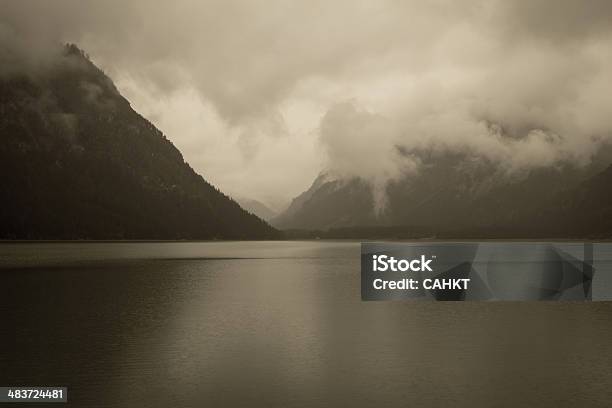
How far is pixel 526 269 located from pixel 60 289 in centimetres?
11185

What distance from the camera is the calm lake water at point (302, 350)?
3478cm

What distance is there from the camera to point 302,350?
157 feet

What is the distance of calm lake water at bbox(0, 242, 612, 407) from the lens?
34.8 m

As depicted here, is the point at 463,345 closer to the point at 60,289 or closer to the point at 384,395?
the point at 384,395

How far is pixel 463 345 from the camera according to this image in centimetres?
4978

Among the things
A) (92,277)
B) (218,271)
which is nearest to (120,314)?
(92,277)

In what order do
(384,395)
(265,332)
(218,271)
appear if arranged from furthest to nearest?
(218,271) → (265,332) → (384,395)

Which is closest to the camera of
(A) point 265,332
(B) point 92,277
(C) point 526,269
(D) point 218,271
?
(A) point 265,332

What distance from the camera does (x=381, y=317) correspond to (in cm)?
6638

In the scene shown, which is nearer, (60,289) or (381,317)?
(381,317)

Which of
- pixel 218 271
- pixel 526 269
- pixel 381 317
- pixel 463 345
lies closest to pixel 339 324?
pixel 381 317

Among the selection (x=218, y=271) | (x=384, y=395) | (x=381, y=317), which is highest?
(x=218, y=271)

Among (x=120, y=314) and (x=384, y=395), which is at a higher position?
(x=120, y=314)

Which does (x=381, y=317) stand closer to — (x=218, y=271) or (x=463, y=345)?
(x=463, y=345)
